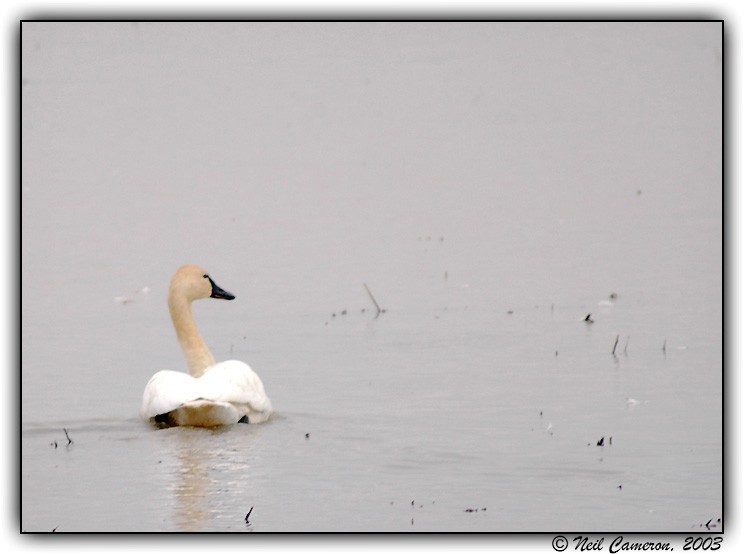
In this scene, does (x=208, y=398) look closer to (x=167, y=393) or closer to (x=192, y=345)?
(x=167, y=393)

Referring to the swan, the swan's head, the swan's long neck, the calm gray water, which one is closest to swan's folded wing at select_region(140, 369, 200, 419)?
the swan

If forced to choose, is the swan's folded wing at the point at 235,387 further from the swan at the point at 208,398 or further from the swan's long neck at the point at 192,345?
the swan's long neck at the point at 192,345

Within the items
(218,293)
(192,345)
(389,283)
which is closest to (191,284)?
(218,293)

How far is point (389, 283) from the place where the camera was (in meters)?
15.5

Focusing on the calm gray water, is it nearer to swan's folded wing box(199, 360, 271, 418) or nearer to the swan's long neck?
swan's folded wing box(199, 360, 271, 418)

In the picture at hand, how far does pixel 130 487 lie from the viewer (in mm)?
9570

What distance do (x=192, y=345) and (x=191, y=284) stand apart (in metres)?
0.54

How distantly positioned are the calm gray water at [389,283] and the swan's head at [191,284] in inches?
23.9

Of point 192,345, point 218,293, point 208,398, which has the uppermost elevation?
point 218,293

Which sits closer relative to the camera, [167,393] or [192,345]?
[167,393]

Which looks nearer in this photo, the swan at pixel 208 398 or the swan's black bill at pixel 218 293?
the swan at pixel 208 398

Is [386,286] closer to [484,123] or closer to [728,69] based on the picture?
[728,69]

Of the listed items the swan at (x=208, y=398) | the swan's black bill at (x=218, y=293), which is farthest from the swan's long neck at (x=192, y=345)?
the swan at (x=208, y=398)

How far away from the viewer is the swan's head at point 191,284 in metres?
12.6
